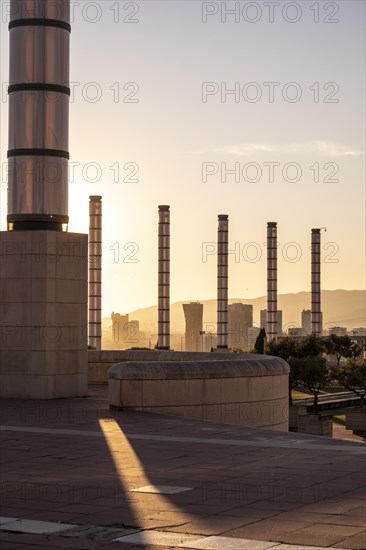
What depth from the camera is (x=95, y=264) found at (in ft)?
260

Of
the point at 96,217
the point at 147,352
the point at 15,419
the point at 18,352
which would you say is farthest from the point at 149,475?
the point at 96,217

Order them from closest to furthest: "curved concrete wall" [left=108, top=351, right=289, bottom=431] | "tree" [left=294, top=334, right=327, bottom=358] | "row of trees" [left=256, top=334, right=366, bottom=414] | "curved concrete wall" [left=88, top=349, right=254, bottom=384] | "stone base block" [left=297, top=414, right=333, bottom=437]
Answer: "curved concrete wall" [left=108, top=351, right=289, bottom=431], "curved concrete wall" [left=88, top=349, right=254, bottom=384], "stone base block" [left=297, top=414, right=333, bottom=437], "row of trees" [left=256, top=334, right=366, bottom=414], "tree" [left=294, top=334, right=327, bottom=358]

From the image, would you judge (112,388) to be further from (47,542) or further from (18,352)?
(47,542)

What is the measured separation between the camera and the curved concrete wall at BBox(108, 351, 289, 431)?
2512 cm

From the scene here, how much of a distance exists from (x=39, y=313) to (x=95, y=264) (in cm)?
4976

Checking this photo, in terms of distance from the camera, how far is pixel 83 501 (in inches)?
533

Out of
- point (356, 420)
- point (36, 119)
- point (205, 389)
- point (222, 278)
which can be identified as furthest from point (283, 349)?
point (205, 389)

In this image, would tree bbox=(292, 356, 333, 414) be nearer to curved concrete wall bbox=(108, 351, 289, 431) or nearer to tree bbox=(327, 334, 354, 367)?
tree bbox=(327, 334, 354, 367)

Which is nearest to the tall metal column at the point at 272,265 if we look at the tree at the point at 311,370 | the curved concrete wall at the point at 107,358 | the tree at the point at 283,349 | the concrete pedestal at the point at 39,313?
the tree at the point at 283,349

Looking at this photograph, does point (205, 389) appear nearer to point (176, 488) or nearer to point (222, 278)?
point (176, 488)

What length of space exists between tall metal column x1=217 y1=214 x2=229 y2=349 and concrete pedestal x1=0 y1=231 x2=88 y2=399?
55.2 meters

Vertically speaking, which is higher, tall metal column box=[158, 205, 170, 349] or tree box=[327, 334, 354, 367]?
tall metal column box=[158, 205, 170, 349]

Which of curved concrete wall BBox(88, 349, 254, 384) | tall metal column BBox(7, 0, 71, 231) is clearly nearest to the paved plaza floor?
tall metal column BBox(7, 0, 71, 231)

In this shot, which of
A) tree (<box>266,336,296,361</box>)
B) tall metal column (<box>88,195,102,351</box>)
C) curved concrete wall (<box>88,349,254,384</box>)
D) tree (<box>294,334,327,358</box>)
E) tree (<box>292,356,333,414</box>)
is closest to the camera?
curved concrete wall (<box>88,349,254,384</box>)
